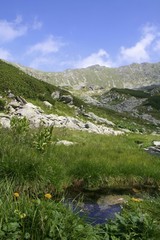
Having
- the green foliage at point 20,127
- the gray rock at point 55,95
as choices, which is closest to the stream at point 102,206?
the green foliage at point 20,127

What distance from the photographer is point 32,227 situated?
5.89 meters

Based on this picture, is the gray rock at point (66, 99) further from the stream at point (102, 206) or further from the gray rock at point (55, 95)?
the stream at point (102, 206)

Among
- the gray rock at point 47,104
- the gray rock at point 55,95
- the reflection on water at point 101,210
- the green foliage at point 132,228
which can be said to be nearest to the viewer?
the green foliage at point 132,228

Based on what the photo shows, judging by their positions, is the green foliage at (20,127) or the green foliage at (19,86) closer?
the green foliage at (20,127)

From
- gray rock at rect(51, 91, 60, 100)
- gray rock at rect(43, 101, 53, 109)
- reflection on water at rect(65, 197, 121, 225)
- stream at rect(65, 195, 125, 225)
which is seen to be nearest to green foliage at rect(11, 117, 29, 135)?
stream at rect(65, 195, 125, 225)

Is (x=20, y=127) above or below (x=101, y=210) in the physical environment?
above

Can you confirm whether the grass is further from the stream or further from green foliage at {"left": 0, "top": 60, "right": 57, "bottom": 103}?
green foliage at {"left": 0, "top": 60, "right": 57, "bottom": 103}

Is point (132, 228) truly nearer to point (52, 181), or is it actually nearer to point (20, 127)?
point (52, 181)

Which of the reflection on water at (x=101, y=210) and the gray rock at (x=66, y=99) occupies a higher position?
the gray rock at (x=66, y=99)

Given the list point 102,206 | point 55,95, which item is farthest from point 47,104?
point 102,206

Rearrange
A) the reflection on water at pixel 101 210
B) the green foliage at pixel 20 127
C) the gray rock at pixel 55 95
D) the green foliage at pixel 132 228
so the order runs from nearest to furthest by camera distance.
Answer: the green foliage at pixel 132 228, the reflection on water at pixel 101 210, the green foliage at pixel 20 127, the gray rock at pixel 55 95

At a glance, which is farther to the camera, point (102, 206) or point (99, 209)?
point (102, 206)

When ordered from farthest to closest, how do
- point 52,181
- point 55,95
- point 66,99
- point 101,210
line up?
1. point 55,95
2. point 66,99
3. point 52,181
4. point 101,210

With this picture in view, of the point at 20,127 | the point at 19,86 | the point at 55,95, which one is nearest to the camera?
the point at 20,127
